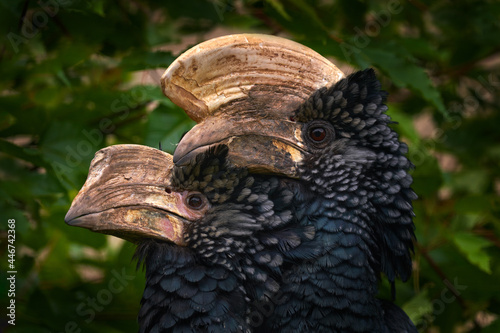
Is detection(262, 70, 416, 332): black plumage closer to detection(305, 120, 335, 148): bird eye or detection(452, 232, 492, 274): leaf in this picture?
detection(305, 120, 335, 148): bird eye

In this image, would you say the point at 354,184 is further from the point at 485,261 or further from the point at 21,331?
the point at 21,331

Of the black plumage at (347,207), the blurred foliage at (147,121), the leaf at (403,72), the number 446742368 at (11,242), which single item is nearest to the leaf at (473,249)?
the blurred foliage at (147,121)

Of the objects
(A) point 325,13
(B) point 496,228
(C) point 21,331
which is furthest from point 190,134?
(B) point 496,228

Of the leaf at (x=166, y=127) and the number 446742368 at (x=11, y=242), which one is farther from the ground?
the leaf at (x=166, y=127)

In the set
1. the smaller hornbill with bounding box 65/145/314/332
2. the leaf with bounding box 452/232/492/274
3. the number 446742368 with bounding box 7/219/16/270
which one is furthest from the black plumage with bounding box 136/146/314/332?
the leaf with bounding box 452/232/492/274

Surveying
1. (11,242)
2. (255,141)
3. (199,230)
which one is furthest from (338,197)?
(11,242)

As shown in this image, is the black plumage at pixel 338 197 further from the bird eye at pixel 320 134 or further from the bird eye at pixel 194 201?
the bird eye at pixel 194 201
